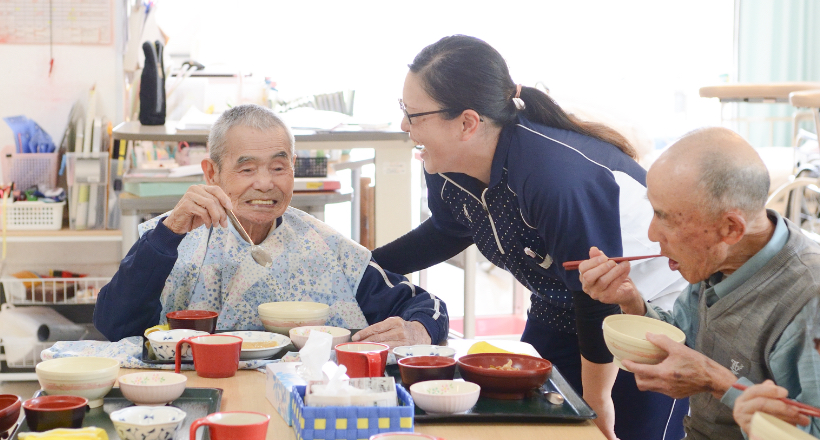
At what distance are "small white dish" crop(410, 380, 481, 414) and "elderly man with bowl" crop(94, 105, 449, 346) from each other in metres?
0.53

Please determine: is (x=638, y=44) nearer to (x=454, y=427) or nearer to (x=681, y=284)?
(x=681, y=284)

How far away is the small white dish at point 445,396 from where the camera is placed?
1303 millimetres

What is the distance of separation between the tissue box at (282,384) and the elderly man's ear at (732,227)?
76cm

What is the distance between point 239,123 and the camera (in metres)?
2.08

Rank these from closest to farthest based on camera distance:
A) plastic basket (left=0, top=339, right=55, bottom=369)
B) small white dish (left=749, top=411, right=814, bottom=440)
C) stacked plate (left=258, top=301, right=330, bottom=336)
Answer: small white dish (left=749, top=411, right=814, bottom=440) < stacked plate (left=258, top=301, right=330, bottom=336) < plastic basket (left=0, top=339, right=55, bottom=369)

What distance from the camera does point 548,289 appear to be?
2.03m

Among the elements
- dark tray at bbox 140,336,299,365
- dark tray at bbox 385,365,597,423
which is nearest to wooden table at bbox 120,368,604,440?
dark tray at bbox 385,365,597,423

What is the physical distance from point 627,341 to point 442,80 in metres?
0.79

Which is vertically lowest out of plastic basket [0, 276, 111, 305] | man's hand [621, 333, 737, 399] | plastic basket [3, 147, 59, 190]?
plastic basket [0, 276, 111, 305]

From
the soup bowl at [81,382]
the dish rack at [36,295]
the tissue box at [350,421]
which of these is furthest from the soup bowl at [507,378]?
the dish rack at [36,295]

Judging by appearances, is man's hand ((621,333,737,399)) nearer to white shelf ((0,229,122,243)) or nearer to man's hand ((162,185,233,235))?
man's hand ((162,185,233,235))

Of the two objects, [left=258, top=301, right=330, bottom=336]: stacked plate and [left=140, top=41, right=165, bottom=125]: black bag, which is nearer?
[left=258, top=301, right=330, bottom=336]: stacked plate

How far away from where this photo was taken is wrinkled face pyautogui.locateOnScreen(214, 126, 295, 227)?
2061 millimetres

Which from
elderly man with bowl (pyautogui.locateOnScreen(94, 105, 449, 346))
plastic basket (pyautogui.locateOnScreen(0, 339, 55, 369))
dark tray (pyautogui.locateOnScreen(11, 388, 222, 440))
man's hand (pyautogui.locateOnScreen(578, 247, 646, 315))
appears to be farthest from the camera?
plastic basket (pyautogui.locateOnScreen(0, 339, 55, 369))
